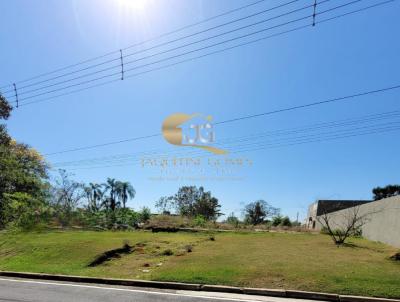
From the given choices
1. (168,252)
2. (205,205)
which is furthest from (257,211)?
(168,252)

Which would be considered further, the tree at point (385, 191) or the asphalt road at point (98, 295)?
the tree at point (385, 191)

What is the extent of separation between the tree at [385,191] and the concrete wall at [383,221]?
38.4 metres

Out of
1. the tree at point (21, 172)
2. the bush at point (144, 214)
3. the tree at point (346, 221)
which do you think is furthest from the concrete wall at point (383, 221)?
the tree at point (21, 172)

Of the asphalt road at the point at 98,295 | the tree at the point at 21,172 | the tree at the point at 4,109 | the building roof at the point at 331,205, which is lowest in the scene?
the asphalt road at the point at 98,295

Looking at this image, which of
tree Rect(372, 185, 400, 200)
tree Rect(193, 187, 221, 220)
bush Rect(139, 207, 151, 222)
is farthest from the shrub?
tree Rect(372, 185, 400, 200)

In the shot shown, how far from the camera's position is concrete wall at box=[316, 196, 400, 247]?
55.7ft

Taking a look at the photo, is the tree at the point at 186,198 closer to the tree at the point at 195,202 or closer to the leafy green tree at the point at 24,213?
the tree at the point at 195,202

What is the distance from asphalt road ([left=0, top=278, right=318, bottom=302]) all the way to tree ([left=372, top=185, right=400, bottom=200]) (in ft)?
184

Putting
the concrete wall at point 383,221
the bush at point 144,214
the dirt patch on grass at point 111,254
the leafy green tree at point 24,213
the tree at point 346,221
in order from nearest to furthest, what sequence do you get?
the dirt patch on grass at point 111,254 < the concrete wall at point 383,221 < the tree at point 346,221 < the leafy green tree at point 24,213 < the bush at point 144,214

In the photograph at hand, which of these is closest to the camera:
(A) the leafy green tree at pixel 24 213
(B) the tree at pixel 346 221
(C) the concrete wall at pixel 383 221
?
(C) the concrete wall at pixel 383 221

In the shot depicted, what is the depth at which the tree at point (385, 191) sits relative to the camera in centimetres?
5744

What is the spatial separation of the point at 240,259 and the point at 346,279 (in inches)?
146

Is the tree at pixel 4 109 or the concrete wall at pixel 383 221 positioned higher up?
the tree at pixel 4 109

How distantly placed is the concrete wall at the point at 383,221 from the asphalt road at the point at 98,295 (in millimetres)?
11539
